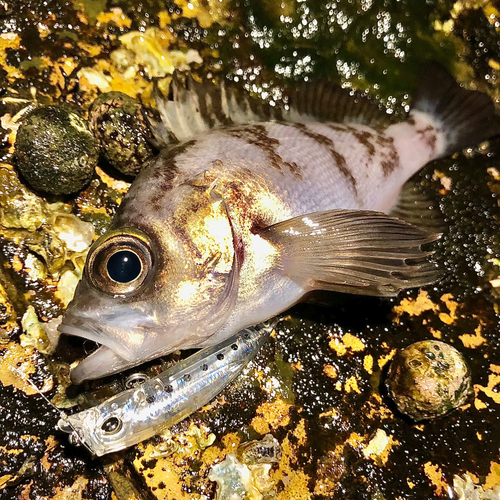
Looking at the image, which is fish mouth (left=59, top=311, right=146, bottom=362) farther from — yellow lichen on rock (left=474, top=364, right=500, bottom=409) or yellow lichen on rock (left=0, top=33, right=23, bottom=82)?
yellow lichen on rock (left=474, top=364, right=500, bottom=409)

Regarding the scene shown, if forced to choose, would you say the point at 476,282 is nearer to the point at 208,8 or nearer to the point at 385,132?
the point at 385,132

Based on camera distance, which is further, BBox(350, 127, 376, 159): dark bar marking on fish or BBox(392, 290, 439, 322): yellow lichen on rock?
BBox(392, 290, 439, 322): yellow lichen on rock

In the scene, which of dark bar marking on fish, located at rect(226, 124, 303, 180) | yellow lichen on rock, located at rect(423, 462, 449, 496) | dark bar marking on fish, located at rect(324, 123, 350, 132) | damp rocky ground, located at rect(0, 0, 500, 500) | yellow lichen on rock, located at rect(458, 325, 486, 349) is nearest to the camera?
dark bar marking on fish, located at rect(226, 124, 303, 180)

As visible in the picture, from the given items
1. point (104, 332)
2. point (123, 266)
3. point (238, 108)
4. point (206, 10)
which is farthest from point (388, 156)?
point (104, 332)

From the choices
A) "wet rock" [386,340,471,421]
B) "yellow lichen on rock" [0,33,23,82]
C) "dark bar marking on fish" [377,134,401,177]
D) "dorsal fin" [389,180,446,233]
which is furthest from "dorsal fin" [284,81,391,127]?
"yellow lichen on rock" [0,33,23,82]

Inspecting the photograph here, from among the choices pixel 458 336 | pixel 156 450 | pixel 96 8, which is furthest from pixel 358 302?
pixel 96 8

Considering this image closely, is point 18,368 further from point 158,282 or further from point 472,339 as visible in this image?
point 472,339
